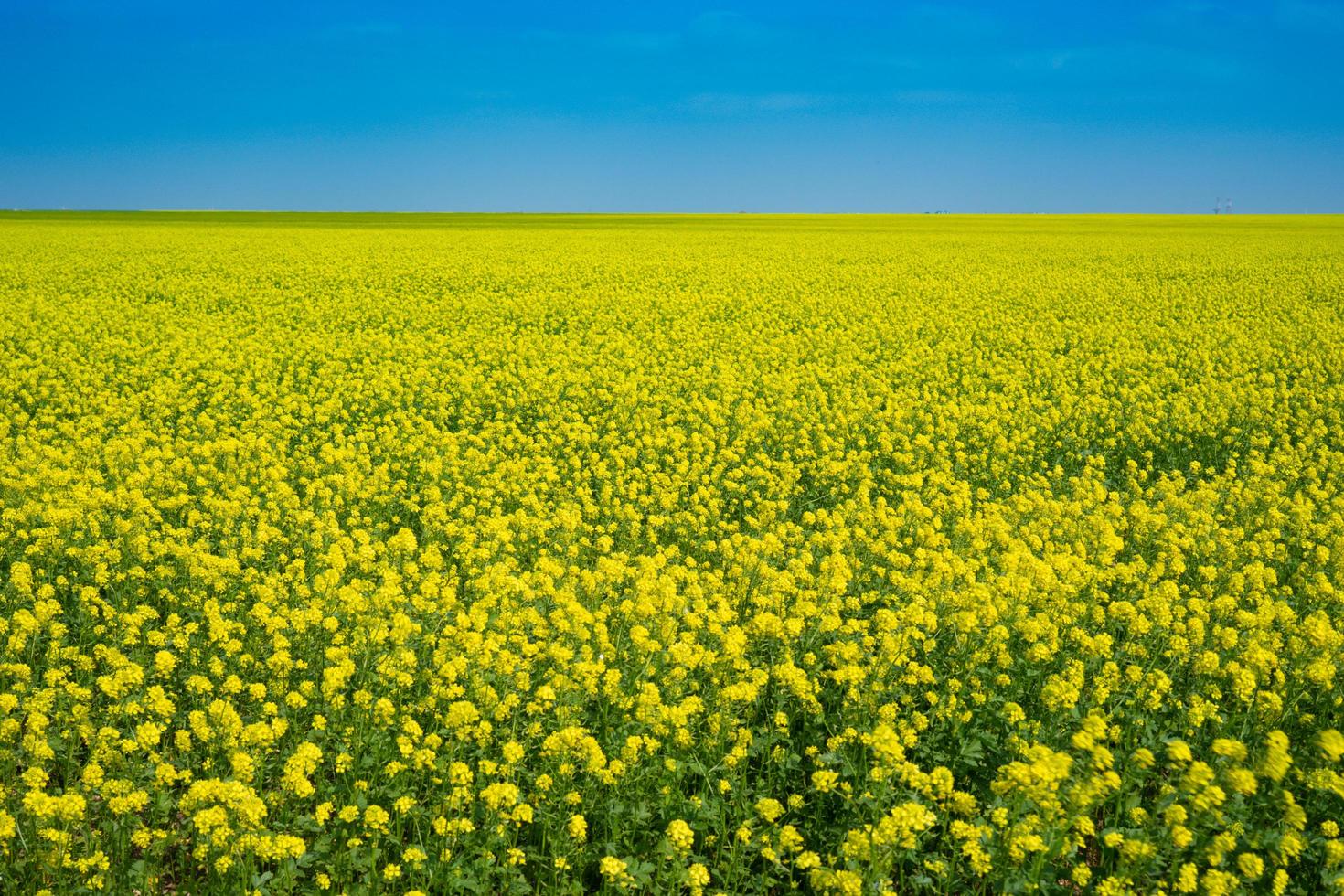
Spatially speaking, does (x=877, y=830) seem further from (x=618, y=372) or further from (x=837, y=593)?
(x=618, y=372)

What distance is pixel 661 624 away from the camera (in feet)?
15.7

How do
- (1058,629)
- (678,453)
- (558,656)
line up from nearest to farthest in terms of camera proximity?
1. (558,656)
2. (1058,629)
3. (678,453)

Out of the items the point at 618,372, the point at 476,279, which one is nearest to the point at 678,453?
the point at 618,372

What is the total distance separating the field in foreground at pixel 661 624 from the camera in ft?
11.0

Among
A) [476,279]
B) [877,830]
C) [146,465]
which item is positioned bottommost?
[877,830]

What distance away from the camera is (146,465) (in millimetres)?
7301

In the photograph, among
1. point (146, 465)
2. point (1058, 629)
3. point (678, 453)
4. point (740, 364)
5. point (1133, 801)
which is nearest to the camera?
point (1133, 801)

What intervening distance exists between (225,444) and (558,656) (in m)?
5.11

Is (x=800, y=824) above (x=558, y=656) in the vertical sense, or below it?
below

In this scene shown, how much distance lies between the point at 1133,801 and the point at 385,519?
6.00 meters

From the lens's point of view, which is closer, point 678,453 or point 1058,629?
point 1058,629

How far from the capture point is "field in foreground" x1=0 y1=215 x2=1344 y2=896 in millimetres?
3342

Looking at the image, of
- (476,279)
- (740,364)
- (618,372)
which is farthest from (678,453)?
(476,279)

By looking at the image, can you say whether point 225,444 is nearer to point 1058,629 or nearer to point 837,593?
point 837,593
